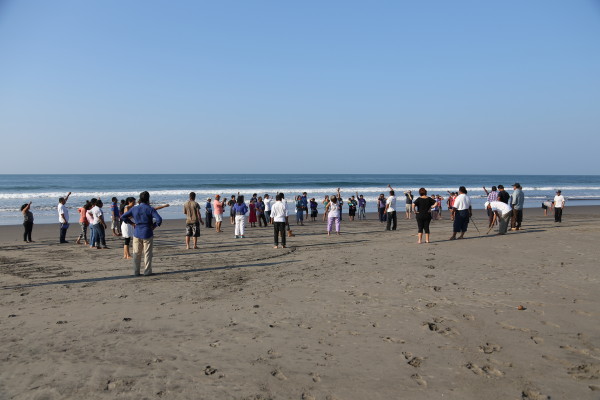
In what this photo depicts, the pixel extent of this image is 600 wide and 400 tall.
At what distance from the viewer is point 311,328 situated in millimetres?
5809

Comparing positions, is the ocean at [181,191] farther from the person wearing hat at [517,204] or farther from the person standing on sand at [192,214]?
the person wearing hat at [517,204]

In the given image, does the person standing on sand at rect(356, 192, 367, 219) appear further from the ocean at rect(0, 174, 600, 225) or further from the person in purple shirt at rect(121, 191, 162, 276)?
the person in purple shirt at rect(121, 191, 162, 276)

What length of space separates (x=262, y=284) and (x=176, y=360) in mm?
3654

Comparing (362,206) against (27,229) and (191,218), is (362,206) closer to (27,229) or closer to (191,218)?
(191,218)

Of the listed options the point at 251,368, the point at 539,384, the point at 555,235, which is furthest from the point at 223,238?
the point at 539,384

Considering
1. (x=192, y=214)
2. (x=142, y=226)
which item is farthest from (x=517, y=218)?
(x=142, y=226)

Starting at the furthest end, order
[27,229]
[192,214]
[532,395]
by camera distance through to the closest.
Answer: [27,229] → [192,214] → [532,395]

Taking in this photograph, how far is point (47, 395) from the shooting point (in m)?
4.04

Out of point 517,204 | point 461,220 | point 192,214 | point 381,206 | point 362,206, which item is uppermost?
point 517,204

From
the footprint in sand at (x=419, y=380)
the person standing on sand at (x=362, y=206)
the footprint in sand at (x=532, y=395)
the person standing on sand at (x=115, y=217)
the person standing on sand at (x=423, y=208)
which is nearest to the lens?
the footprint in sand at (x=532, y=395)

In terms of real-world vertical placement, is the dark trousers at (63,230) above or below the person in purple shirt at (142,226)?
below

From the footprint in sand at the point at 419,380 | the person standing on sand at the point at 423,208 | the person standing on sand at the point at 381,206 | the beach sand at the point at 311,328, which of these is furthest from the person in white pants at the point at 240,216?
the footprint in sand at the point at 419,380

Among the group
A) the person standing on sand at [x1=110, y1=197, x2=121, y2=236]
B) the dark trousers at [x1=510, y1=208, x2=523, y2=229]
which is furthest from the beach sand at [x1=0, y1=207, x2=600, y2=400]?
the person standing on sand at [x1=110, y1=197, x2=121, y2=236]

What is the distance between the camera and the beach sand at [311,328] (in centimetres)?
425
